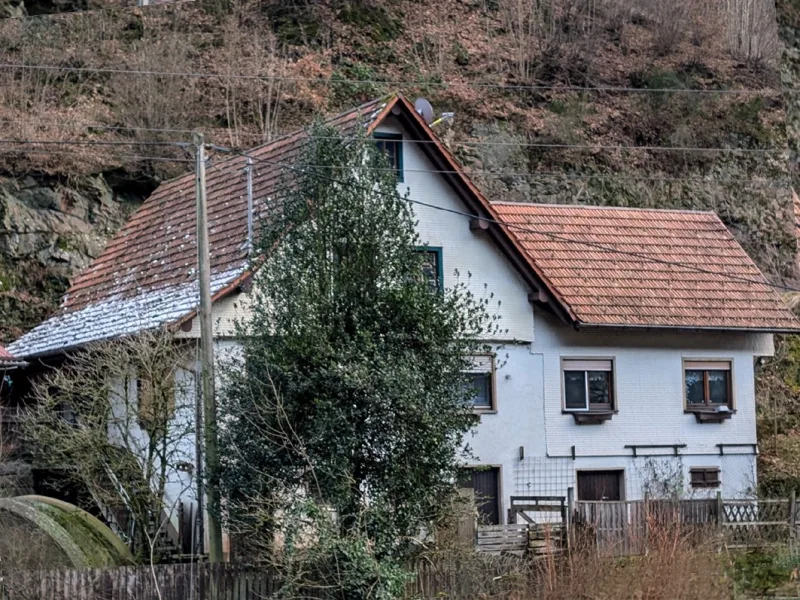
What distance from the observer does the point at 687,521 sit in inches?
889

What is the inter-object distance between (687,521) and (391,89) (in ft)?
48.4

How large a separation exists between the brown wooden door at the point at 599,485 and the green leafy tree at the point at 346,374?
8.17 meters

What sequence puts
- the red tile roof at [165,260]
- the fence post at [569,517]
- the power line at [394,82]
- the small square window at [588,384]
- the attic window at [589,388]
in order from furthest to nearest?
the power line at [394,82], the small square window at [588,384], the attic window at [589,388], the red tile roof at [165,260], the fence post at [569,517]

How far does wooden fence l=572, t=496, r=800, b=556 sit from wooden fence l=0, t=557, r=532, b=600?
1926 mm

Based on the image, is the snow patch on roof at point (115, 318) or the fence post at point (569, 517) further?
the snow patch on roof at point (115, 318)

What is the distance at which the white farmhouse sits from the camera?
84.4 ft

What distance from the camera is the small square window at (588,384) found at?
27.3 m

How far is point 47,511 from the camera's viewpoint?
21.0 m

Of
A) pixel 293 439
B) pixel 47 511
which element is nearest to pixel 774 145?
pixel 293 439

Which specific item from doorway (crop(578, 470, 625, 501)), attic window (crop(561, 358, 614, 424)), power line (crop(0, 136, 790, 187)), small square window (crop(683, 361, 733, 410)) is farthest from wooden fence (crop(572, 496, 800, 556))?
power line (crop(0, 136, 790, 187))

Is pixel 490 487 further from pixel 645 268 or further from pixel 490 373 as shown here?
pixel 645 268

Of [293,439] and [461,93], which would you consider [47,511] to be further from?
[461,93]

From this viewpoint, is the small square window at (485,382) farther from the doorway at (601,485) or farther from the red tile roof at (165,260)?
the red tile roof at (165,260)

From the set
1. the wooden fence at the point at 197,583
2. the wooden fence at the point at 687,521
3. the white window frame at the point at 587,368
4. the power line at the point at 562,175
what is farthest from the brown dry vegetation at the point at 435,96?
the wooden fence at the point at 197,583
